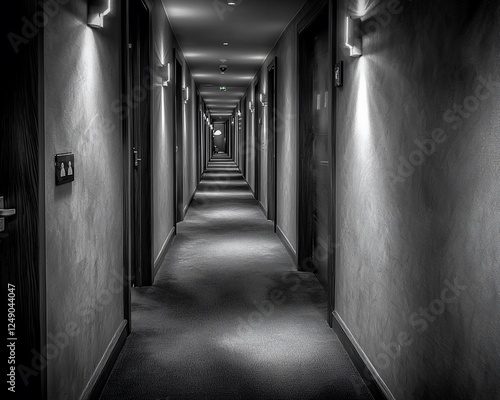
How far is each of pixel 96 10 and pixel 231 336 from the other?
2196 mm

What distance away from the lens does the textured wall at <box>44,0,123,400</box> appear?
6.82 ft

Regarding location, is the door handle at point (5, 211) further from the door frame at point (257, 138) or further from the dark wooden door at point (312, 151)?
the door frame at point (257, 138)

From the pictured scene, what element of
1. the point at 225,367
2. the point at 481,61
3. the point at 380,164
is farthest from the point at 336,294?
the point at 481,61

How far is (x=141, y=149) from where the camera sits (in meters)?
4.86

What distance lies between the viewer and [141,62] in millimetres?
4805

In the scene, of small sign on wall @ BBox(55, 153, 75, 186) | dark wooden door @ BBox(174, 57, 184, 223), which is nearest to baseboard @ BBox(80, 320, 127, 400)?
small sign on wall @ BBox(55, 153, 75, 186)

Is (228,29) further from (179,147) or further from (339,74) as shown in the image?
(339,74)

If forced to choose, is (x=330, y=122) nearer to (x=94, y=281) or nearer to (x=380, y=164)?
(x=380, y=164)

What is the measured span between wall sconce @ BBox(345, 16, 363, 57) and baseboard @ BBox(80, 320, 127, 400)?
2.22 m

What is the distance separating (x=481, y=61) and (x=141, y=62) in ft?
12.0

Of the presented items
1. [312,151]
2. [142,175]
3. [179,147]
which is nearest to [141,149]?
[142,175]

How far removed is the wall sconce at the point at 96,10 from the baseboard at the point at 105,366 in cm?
174

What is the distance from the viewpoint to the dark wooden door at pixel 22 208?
177cm

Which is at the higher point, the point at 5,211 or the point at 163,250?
the point at 5,211
